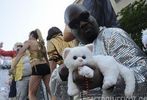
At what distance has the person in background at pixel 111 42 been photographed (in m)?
1.88

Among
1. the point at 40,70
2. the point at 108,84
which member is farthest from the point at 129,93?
the point at 40,70

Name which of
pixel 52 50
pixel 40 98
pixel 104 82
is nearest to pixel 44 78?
pixel 40 98

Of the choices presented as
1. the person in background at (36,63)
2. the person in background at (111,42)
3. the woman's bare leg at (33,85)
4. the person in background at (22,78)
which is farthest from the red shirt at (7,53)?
the person in background at (111,42)

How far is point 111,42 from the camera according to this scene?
2092 mm

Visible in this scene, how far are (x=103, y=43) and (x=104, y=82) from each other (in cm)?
42

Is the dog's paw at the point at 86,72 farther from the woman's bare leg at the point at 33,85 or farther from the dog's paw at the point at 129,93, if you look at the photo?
the woman's bare leg at the point at 33,85

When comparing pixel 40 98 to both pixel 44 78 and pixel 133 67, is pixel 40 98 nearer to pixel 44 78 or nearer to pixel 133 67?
pixel 44 78

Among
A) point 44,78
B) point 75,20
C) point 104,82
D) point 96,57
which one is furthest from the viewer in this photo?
point 44,78

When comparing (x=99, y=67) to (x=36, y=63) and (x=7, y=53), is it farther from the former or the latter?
(x=7, y=53)

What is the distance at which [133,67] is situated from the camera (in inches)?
75.5

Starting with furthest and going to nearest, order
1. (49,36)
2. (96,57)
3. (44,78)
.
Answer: (44,78), (49,36), (96,57)

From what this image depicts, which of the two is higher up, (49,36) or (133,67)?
(49,36)

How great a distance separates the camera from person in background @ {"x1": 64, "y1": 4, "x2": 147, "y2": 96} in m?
1.88

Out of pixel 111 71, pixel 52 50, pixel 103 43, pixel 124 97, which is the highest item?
pixel 52 50
